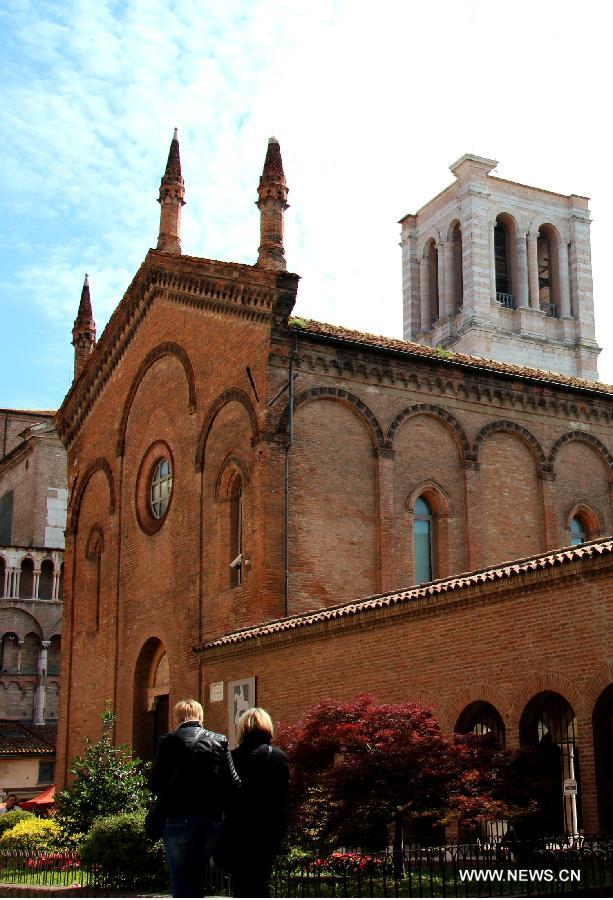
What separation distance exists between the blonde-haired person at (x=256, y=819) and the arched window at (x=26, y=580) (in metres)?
46.2

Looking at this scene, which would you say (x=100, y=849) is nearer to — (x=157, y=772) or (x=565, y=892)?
(x=565, y=892)

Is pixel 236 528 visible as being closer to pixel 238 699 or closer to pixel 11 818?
pixel 238 699

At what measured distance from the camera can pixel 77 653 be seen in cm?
3419

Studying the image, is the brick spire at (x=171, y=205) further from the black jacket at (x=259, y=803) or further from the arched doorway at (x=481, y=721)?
the black jacket at (x=259, y=803)

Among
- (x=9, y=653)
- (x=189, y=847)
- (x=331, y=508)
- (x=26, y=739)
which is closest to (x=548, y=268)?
(x=9, y=653)

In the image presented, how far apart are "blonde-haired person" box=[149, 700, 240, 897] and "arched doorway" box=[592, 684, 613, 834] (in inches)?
337

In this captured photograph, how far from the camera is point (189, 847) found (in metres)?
7.79

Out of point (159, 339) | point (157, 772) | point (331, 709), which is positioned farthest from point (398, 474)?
point (157, 772)

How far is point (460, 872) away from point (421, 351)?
15.8 metres

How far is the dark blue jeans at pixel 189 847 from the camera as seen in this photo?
7777 mm

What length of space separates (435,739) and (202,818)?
836 centimetres

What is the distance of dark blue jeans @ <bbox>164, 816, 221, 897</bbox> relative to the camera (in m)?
7.78

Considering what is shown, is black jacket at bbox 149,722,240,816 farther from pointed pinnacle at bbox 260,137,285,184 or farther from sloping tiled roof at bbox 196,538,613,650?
pointed pinnacle at bbox 260,137,285,184

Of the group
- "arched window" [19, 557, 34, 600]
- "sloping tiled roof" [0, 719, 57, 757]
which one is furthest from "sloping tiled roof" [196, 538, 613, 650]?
"arched window" [19, 557, 34, 600]
